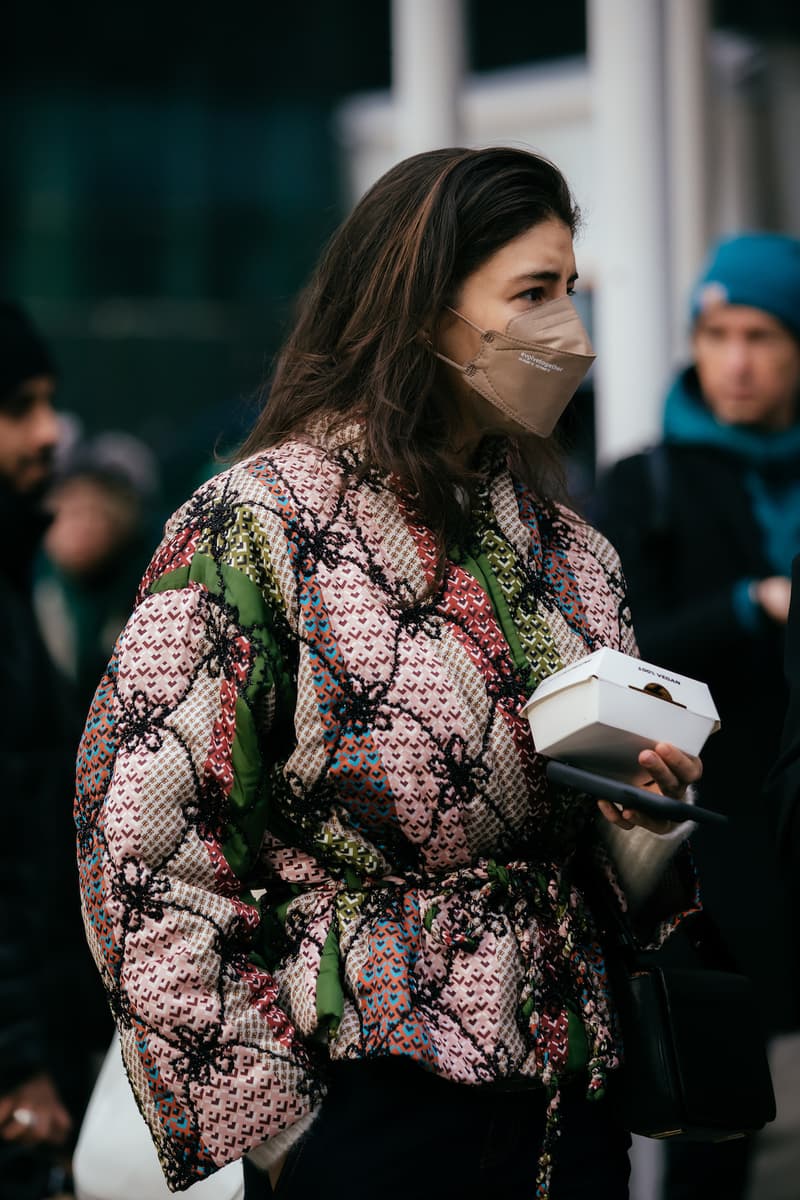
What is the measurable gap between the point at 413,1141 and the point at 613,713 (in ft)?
1.80

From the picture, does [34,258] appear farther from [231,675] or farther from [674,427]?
[231,675]

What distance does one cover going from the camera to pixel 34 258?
12859mm

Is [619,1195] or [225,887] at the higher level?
[225,887]

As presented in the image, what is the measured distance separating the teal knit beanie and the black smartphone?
7.19 feet

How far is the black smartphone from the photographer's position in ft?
6.48

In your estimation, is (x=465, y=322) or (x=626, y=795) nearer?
(x=626, y=795)

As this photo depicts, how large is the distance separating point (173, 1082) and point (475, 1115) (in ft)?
1.18

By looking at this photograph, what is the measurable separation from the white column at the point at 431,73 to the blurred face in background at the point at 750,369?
162cm

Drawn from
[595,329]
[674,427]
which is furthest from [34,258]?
[674,427]

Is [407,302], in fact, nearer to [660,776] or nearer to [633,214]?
[660,776]

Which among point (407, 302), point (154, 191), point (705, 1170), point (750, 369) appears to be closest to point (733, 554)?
point (750, 369)

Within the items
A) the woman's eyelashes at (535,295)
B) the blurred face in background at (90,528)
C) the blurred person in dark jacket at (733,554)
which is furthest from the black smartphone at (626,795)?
the blurred face in background at (90,528)

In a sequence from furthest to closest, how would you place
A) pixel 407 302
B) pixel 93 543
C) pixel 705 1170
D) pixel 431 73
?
1. pixel 93 543
2. pixel 431 73
3. pixel 705 1170
4. pixel 407 302

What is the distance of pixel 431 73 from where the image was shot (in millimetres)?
5316
